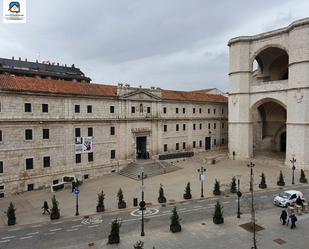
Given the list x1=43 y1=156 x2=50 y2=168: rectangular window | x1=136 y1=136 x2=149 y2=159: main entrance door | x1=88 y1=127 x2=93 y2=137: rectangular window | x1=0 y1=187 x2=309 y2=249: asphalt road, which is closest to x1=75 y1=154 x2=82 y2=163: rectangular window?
x1=88 y1=127 x2=93 y2=137: rectangular window

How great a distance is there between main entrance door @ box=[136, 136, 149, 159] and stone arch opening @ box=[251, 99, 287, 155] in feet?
70.7

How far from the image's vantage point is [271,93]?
38.7 meters

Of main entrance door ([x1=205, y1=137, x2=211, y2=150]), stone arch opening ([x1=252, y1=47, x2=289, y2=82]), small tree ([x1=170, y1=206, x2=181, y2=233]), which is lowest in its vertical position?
small tree ([x1=170, y1=206, x2=181, y2=233])

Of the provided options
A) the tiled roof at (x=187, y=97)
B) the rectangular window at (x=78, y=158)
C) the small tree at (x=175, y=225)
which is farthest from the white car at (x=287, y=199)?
the tiled roof at (x=187, y=97)

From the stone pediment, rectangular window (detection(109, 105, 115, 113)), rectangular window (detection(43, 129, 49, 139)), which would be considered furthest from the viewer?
the stone pediment

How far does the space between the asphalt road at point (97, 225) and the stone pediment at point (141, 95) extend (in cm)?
1946

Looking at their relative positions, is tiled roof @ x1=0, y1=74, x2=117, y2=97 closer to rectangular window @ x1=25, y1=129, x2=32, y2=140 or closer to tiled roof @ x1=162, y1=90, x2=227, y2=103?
rectangular window @ x1=25, y1=129, x2=32, y2=140

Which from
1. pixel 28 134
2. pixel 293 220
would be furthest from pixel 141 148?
pixel 293 220

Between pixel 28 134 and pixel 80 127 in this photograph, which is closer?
pixel 28 134

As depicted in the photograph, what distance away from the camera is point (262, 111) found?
48.3 meters

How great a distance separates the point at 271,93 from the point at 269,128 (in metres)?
12.1

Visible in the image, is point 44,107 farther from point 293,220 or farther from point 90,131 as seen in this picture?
point 293,220

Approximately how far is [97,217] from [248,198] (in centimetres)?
1476

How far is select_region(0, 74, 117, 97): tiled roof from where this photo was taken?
91.1ft
